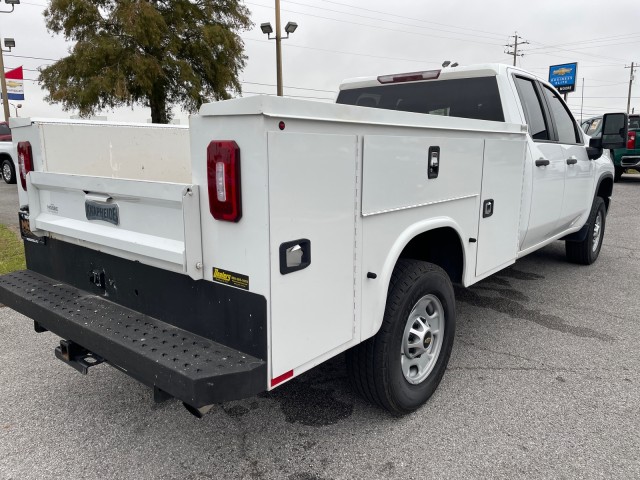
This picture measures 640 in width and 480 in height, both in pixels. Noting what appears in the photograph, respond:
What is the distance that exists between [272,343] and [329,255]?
1.46 feet

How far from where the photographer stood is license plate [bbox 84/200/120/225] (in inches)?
98.6

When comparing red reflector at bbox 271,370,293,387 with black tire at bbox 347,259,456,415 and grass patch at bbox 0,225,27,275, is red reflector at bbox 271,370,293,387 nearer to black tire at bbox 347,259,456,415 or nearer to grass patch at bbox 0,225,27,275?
black tire at bbox 347,259,456,415

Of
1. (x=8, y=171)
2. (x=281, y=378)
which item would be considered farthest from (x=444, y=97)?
(x=8, y=171)

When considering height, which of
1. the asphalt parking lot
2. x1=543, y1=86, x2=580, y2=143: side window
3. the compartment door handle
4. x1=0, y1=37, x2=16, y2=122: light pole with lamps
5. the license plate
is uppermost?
x1=0, y1=37, x2=16, y2=122: light pole with lamps

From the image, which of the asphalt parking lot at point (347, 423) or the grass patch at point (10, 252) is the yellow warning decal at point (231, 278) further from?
the grass patch at point (10, 252)

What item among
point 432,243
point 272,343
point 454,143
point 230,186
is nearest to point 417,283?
point 432,243

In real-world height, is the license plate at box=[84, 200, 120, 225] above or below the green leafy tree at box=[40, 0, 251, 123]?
below

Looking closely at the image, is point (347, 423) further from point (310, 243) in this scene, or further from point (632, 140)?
point (632, 140)

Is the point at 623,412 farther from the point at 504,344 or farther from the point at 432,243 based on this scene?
the point at 432,243

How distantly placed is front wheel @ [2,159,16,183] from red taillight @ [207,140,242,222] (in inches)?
621

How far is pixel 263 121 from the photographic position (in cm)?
181

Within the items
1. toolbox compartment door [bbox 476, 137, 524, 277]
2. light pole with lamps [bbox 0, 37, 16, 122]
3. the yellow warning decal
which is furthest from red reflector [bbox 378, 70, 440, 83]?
light pole with lamps [bbox 0, 37, 16, 122]

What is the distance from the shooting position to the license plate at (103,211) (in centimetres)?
250

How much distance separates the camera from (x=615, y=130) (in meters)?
5.23
